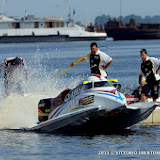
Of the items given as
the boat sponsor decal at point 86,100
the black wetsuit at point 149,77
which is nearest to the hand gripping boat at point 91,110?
the boat sponsor decal at point 86,100

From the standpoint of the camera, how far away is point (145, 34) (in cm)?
12794

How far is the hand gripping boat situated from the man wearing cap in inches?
112

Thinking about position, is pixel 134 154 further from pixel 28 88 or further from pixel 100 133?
pixel 28 88

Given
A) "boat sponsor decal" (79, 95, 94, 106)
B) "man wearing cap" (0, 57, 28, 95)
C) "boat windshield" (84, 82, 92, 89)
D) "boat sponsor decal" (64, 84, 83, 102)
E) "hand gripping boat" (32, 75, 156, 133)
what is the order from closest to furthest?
"hand gripping boat" (32, 75, 156, 133) < "boat sponsor decal" (79, 95, 94, 106) < "boat windshield" (84, 82, 92, 89) < "boat sponsor decal" (64, 84, 83, 102) < "man wearing cap" (0, 57, 28, 95)

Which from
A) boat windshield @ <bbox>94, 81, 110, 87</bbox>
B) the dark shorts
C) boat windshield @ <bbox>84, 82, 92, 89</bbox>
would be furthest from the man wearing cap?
the dark shorts

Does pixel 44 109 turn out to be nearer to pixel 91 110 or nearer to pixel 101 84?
pixel 91 110

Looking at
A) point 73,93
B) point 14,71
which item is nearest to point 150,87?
point 73,93

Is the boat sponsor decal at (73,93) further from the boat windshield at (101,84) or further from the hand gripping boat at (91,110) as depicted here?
the boat windshield at (101,84)

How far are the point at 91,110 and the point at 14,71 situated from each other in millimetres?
4857

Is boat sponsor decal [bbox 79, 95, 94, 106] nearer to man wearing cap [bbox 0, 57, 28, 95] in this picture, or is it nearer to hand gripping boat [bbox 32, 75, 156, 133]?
hand gripping boat [bbox 32, 75, 156, 133]

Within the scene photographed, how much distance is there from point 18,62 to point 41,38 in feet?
281

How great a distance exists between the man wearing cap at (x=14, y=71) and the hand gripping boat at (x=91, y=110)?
2.86 metres

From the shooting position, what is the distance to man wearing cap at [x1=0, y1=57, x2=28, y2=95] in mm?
17125

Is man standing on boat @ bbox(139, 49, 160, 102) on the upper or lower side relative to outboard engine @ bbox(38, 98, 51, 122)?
upper
